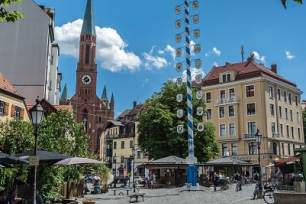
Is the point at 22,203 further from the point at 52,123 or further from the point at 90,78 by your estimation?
the point at 90,78

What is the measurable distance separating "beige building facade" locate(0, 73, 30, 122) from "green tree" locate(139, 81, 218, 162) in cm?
1622

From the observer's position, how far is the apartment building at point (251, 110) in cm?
6456

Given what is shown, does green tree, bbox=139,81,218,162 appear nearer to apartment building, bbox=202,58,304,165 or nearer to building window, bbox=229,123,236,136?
apartment building, bbox=202,58,304,165

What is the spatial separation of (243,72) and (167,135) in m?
24.4

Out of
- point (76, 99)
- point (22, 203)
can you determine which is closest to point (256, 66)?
point (22, 203)

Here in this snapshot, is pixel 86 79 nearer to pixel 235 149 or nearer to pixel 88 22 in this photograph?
pixel 88 22

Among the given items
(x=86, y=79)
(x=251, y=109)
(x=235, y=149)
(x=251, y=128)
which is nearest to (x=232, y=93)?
(x=251, y=109)

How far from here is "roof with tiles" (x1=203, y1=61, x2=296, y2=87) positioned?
217ft

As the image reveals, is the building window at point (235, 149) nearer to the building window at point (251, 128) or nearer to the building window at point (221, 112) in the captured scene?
the building window at point (251, 128)

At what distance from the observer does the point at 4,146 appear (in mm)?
29812

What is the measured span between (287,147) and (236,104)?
10.4m

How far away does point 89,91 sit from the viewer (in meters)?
127

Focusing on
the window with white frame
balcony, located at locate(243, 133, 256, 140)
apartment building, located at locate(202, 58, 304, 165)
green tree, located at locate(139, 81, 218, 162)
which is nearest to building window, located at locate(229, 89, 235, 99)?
apartment building, located at locate(202, 58, 304, 165)

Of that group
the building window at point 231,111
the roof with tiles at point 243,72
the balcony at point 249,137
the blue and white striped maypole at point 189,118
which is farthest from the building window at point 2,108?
the roof with tiles at point 243,72
